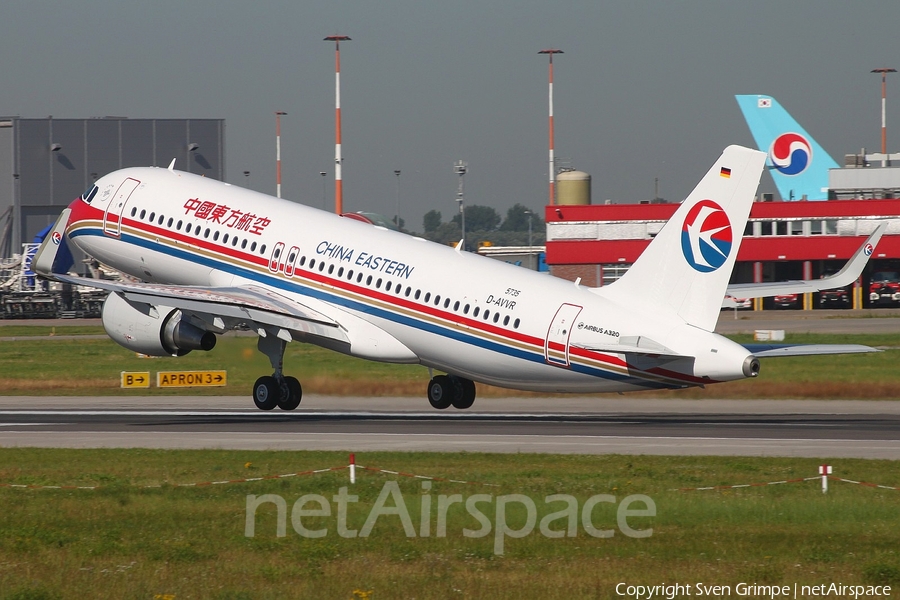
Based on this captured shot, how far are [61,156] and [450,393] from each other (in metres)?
94.1

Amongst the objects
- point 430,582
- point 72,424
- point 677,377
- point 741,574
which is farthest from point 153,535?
point 72,424

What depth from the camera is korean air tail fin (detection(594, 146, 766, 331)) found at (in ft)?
102

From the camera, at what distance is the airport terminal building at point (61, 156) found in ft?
407

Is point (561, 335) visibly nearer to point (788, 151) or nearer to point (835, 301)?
point (835, 301)

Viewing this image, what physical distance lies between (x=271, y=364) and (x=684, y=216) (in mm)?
15188

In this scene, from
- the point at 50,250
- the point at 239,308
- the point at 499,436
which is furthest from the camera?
the point at 50,250

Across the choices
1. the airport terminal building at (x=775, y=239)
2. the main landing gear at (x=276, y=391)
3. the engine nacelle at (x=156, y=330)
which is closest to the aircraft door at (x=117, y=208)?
the engine nacelle at (x=156, y=330)

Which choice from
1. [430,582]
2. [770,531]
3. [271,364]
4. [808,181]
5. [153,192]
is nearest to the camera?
[430,582]

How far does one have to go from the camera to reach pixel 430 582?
1580 cm

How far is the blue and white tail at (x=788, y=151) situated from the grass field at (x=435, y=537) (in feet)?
326

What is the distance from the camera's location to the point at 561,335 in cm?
3391

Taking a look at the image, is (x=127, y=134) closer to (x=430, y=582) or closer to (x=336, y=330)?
(x=336, y=330)

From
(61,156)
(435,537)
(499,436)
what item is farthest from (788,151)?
(435,537)

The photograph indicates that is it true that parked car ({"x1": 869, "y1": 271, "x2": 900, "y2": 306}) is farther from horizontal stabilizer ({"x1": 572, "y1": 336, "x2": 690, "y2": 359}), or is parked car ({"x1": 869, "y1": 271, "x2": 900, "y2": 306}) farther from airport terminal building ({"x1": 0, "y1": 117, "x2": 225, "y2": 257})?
horizontal stabilizer ({"x1": 572, "y1": 336, "x2": 690, "y2": 359})
